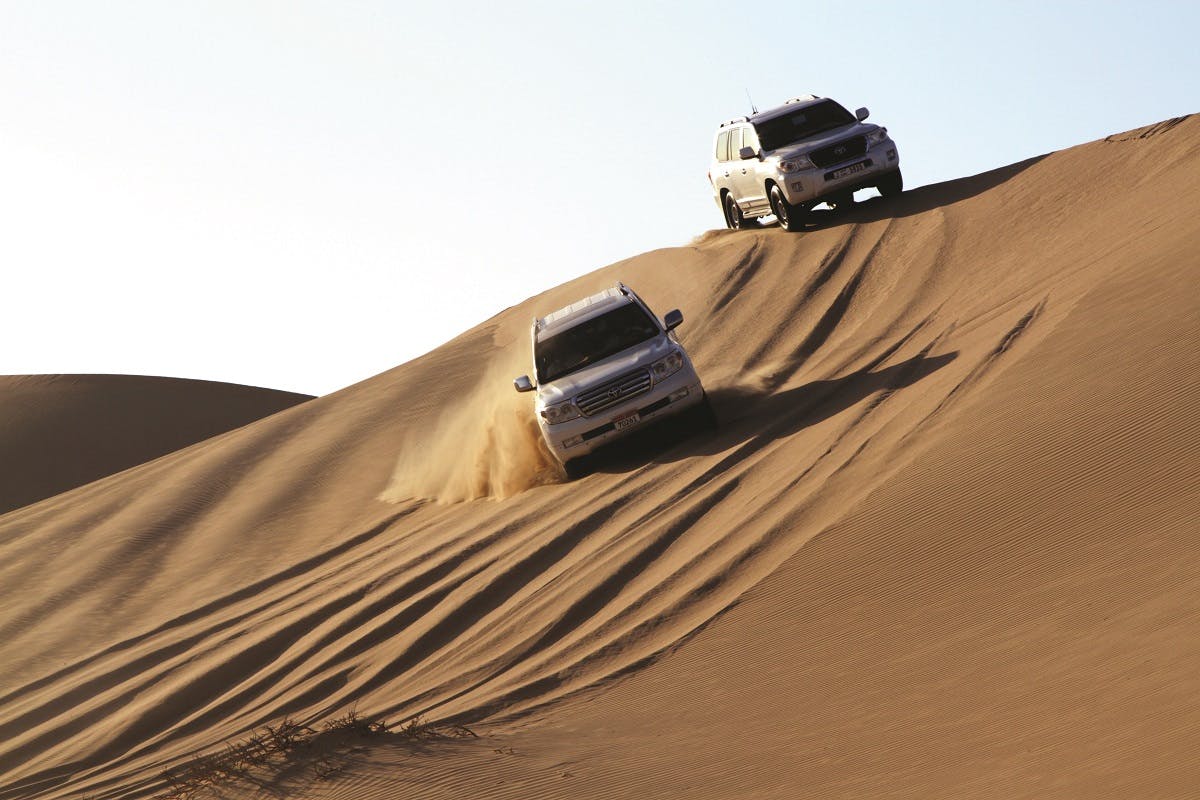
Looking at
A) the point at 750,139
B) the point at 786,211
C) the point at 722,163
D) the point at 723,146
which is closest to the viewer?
the point at 786,211

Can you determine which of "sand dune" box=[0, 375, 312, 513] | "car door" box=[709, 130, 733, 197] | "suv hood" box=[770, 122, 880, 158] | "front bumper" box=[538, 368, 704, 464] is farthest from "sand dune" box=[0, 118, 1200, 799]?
"sand dune" box=[0, 375, 312, 513]

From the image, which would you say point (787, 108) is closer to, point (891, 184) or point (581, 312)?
point (891, 184)

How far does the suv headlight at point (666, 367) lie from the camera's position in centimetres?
1380

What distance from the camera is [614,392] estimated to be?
13.8 meters

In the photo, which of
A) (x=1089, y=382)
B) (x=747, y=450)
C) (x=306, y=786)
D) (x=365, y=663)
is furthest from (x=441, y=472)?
(x=306, y=786)

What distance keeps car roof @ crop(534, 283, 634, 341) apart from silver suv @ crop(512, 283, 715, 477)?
0.31 m

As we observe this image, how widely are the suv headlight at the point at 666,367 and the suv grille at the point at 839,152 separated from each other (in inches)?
294

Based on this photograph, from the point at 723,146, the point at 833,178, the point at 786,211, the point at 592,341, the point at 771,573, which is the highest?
the point at 723,146

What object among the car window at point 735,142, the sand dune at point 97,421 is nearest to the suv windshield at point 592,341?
the car window at point 735,142

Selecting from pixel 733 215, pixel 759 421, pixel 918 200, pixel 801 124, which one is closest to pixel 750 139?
pixel 801 124

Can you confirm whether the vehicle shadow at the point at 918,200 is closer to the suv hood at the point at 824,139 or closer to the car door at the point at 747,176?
the car door at the point at 747,176

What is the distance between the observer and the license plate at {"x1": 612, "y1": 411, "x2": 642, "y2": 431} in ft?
45.2

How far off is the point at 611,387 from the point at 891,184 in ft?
31.5

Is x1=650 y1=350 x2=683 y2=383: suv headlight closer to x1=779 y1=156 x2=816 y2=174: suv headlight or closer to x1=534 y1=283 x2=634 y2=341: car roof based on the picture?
x1=534 y1=283 x2=634 y2=341: car roof
